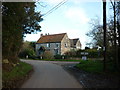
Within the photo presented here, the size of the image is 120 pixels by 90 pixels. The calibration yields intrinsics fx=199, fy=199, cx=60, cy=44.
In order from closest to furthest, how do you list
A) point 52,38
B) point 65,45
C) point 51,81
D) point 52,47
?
point 51,81
point 65,45
point 52,47
point 52,38

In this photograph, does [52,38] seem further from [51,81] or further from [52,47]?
[51,81]

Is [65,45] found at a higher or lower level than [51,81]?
higher

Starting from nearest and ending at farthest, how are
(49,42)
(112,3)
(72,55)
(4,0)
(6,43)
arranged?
(4,0) → (6,43) → (112,3) → (72,55) → (49,42)

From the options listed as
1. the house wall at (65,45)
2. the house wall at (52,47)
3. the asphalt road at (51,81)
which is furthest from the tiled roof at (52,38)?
the asphalt road at (51,81)

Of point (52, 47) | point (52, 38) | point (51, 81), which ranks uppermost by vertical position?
point (52, 38)

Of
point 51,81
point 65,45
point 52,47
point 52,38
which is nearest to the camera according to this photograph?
point 51,81

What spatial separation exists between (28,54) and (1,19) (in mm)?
45567

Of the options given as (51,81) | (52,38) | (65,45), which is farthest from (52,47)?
(51,81)

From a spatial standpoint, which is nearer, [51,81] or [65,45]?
[51,81]

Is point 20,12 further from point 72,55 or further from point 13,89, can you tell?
point 72,55

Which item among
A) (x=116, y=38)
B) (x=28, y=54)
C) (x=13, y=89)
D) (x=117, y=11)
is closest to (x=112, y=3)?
(x=117, y=11)

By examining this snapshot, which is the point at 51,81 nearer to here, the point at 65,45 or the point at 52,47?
the point at 65,45

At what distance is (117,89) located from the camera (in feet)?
31.9

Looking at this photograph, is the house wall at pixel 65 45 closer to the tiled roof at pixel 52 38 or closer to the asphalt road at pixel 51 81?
the tiled roof at pixel 52 38
